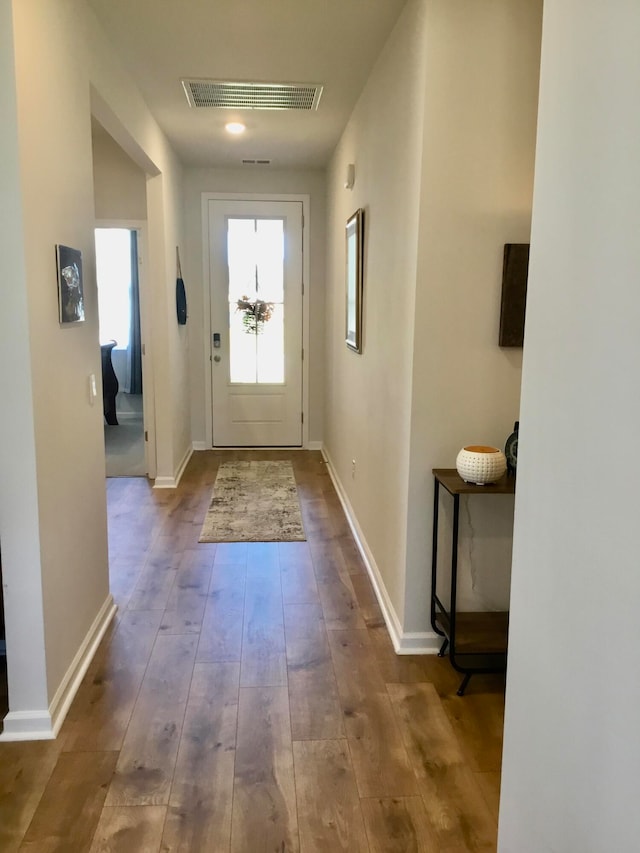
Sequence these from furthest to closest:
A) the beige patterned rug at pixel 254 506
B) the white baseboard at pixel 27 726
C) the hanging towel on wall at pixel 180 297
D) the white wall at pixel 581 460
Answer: the hanging towel on wall at pixel 180 297 < the beige patterned rug at pixel 254 506 < the white baseboard at pixel 27 726 < the white wall at pixel 581 460

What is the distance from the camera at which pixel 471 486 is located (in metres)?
2.38

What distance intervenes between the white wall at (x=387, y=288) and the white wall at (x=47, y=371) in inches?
49.2

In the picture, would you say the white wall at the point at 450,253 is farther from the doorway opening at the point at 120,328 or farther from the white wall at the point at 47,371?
the doorway opening at the point at 120,328

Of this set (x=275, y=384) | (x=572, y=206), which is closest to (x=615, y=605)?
(x=572, y=206)

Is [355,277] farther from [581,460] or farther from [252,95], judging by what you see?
[581,460]

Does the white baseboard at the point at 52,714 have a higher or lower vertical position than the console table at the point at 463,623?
lower

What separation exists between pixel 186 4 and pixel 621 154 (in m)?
2.35

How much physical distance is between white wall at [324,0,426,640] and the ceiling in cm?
14

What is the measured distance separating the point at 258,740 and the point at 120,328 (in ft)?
22.8

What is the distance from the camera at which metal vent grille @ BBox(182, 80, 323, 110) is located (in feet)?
11.9

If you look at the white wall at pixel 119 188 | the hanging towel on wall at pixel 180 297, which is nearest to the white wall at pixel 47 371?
the white wall at pixel 119 188

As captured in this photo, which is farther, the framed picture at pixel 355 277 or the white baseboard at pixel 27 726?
the framed picture at pixel 355 277

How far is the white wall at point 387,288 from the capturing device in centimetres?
260

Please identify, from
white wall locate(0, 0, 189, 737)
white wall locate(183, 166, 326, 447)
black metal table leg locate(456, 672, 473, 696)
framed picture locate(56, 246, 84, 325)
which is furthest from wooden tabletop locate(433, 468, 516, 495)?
white wall locate(183, 166, 326, 447)
